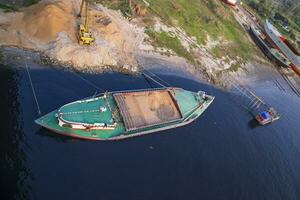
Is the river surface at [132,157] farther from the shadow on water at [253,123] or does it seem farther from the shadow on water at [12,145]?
the shadow on water at [253,123]

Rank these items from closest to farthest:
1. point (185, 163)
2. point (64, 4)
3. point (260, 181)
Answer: point (185, 163)
point (260, 181)
point (64, 4)

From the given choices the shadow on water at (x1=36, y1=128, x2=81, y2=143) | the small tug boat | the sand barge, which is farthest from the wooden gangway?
the shadow on water at (x1=36, y1=128, x2=81, y2=143)

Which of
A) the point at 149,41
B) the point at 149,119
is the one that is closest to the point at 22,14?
the point at 149,41

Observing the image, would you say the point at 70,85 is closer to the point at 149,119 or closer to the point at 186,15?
the point at 149,119

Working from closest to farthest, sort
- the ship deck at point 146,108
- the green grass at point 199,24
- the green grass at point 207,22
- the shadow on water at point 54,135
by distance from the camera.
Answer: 1. the shadow on water at point 54,135
2. the ship deck at point 146,108
3. the green grass at point 199,24
4. the green grass at point 207,22

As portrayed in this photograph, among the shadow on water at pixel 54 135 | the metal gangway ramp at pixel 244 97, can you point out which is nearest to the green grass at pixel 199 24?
the metal gangway ramp at pixel 244 97

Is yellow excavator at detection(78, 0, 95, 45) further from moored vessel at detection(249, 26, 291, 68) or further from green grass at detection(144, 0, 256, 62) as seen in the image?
moored vessel at detection(249, 26, 291, 68)
